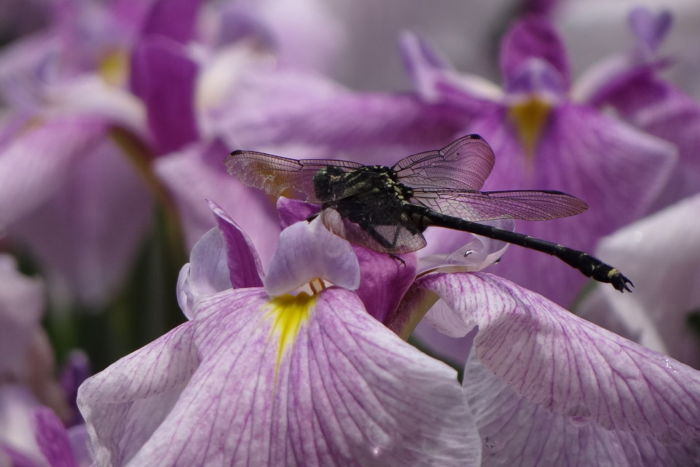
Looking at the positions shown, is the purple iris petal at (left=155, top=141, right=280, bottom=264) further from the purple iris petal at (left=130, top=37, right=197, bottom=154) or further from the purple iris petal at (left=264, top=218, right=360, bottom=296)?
the purple iris petal at (left=264, top=218, right=360, bottom=296)

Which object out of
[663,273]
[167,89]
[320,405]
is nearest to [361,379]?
[320,405]

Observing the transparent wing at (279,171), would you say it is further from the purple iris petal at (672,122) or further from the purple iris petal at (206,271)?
the purple iris petal at (672,122)

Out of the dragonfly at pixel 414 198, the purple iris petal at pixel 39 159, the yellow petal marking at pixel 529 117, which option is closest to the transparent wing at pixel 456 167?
the dragonfly at pixel 414 198

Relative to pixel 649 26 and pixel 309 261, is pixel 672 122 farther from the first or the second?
pixel 309 261

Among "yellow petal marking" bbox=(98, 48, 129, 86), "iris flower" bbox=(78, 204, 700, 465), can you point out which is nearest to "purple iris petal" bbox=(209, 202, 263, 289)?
"iris flower" bbox=(78, 204, 700, 465)

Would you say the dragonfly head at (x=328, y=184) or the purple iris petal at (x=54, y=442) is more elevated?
the dragonfly head at (x=328, y=184)
